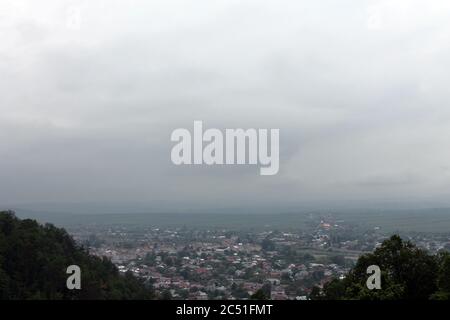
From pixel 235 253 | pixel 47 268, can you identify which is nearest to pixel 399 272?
pixel 235 253

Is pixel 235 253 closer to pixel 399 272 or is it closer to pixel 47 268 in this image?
pixel 47 268

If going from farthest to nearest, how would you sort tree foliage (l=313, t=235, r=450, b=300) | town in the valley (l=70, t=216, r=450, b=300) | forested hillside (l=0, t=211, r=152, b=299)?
town in the valley (l=70, t=216, r=450, b=300) < forested hillside (l=0, t=211, r=152, b=299) < tree foliage (l=313, t=235, r=450, b=300)

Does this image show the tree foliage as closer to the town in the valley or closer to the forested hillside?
the town in the valley

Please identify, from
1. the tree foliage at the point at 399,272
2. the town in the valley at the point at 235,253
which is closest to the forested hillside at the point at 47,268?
the town in the valley at the point at 235,253

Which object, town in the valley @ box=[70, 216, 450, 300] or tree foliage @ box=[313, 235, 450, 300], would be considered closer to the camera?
tree foliage @ box=[313, 235, 450, 300]

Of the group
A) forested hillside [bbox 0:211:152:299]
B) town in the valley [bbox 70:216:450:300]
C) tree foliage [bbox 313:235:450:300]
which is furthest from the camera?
town in the valley [bbox 70:216:450:300]

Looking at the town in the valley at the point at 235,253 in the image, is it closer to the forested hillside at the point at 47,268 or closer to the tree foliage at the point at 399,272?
the forested hillside at the point at 47,268

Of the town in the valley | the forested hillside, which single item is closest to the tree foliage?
the town in the valley

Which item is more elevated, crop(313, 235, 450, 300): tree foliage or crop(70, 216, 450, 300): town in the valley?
Result: crop(313, 235, 450, 300): tree foliage

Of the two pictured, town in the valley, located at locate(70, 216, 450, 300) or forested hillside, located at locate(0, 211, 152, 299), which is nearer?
forested hillside, located at locate(0, 211, 152, 299)

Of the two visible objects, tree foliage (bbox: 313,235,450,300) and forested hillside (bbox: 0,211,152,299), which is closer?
tree foliage (bbox: 313,235,450,300)
